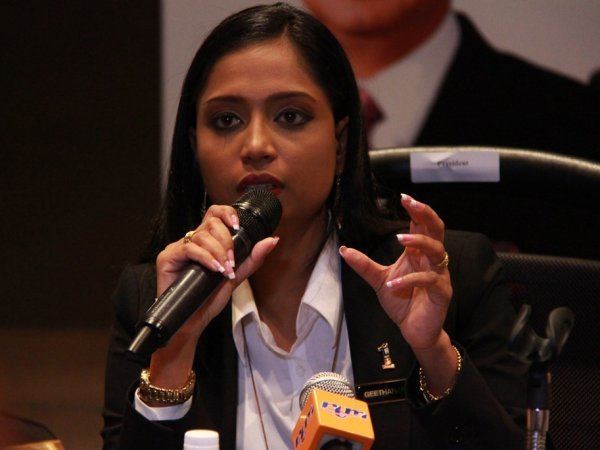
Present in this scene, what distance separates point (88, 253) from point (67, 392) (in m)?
0.55

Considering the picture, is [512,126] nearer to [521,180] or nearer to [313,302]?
[521,180]

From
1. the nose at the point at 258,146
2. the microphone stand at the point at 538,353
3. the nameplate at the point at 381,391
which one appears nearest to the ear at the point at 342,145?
the nose at the point at 258,146

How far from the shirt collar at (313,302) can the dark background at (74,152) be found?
1876 mm

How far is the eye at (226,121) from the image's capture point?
1872mm

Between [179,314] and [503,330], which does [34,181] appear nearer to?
[503,330]

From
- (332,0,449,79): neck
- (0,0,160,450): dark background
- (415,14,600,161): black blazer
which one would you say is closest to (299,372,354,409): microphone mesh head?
(415,14,600,161): black blazer

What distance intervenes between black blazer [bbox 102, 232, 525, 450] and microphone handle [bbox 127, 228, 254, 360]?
1.03ft

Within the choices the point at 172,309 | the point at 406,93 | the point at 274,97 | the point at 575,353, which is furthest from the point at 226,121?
the point at 406,93

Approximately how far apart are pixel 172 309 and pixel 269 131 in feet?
1.98

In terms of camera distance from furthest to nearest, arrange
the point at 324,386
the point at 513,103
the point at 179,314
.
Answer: the point at 513,103 → the point at 324,386 → the point at 179,314

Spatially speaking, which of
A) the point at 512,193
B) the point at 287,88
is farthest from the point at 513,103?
the point at 287,88

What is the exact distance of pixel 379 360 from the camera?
183 centimetres

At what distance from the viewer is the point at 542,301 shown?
1882mm

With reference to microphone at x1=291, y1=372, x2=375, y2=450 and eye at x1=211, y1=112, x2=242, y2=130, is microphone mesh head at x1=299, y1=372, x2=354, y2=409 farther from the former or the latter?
eye at x1=211, y1=112, x2=242, y2=130
